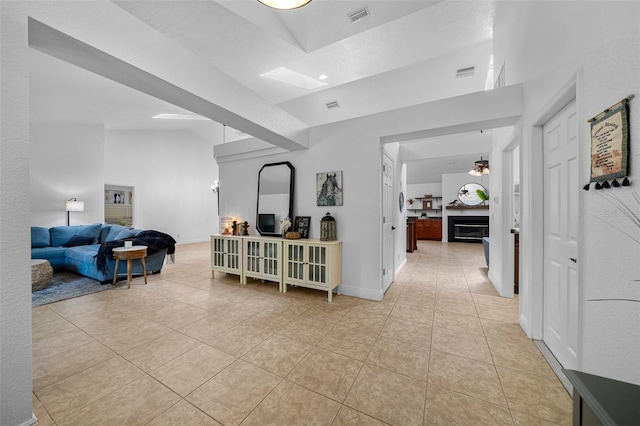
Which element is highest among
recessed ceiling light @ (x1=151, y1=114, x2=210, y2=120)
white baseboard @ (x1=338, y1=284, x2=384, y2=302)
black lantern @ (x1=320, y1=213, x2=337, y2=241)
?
recessed ceiling light @ (x1=151, y1=114, x2=210, y2=120)

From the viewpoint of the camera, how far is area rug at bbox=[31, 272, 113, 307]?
3.40 meters

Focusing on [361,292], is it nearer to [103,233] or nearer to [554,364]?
[554,364]

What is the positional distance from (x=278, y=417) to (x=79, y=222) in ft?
25.7

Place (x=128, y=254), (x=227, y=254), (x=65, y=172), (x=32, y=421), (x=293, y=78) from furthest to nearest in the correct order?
(x=65, y=172) → (x=293, y=78) → (x=227, y=254) → (x=128, y=254) → (x=32, y=421)

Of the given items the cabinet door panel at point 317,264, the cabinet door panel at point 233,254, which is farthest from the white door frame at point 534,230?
the cabinet door panel at point 233,254

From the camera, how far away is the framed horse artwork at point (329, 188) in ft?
11.9

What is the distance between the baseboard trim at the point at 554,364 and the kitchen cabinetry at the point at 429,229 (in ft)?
27.6

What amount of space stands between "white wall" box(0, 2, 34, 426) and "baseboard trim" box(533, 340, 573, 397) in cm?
341

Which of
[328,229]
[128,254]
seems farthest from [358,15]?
[128,254]

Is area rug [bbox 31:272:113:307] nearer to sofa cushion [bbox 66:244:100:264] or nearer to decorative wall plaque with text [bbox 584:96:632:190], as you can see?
sofa cushion [bbox 66:244:100:264]

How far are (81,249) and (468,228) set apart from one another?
11739mm

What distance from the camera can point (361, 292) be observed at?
136 inches

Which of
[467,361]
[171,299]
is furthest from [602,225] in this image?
[171,299]

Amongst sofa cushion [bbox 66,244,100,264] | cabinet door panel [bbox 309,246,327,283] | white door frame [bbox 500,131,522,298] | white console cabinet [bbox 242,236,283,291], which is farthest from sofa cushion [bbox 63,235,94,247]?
white door frame [bbox 500,131,522,298]
